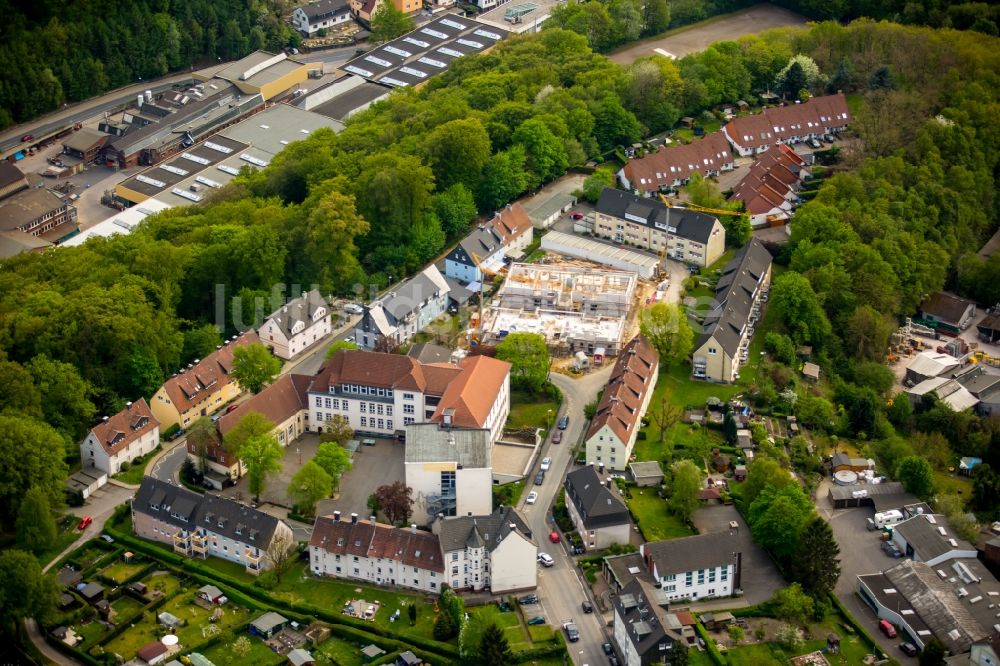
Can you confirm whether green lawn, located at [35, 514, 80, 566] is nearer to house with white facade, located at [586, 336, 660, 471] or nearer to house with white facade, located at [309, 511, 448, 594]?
house with white facade, located at [309, 511, 448, 594]

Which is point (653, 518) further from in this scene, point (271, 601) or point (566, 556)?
point (271, 601)

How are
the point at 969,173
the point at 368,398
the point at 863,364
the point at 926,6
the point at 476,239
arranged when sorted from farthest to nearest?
1. the point at 926,6
2. the point at 969,173
3. the point at 476,239
4. the point at 863,364
5. the point at 368,398

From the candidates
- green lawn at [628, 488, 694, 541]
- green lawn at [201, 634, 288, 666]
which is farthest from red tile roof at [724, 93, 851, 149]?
green lawn at [201, 634, 288, 666]

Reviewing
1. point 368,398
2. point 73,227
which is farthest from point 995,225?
point 73,227

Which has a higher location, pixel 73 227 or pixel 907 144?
pixel 907 144

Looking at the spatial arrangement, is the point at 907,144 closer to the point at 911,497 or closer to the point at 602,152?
the point at 602,152

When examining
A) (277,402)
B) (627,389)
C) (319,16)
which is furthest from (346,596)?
(319,16)
